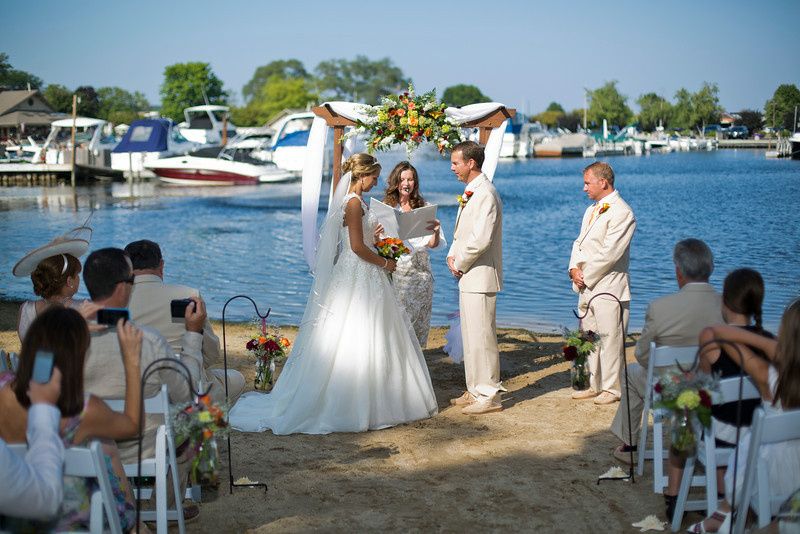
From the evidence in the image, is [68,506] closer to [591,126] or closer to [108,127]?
[108,127]

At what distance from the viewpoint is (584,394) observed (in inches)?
318

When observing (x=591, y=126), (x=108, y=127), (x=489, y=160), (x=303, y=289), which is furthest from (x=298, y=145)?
(x=591, y=126)

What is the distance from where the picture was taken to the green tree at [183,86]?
442 feet

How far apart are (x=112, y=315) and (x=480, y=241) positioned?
376 centimetres

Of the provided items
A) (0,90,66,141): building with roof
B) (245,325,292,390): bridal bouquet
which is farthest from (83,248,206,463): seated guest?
(0,90,66,141): building with roof

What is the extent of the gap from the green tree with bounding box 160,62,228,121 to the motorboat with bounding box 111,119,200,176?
256 ft

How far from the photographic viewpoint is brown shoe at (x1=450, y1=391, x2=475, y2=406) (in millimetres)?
7896

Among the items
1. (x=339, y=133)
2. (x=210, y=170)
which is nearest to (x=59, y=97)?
(x=210, y=170)

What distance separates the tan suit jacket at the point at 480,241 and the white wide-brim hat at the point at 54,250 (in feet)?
9.95

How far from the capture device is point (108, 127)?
71438 mm

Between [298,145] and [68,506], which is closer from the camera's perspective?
[68,506]

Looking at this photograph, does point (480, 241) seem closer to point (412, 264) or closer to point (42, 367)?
point (412, 264)

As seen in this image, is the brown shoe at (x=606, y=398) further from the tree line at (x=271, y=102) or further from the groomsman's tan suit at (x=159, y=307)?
the tree line at (x=271, y=102)

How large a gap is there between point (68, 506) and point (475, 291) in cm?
435
